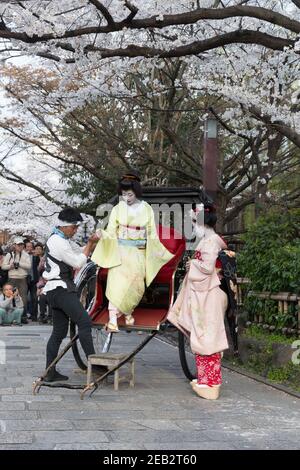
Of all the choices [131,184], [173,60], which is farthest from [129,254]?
[173,60]

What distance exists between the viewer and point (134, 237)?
805cm

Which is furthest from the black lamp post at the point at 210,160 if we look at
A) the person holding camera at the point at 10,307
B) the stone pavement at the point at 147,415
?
the person holding camera at the point at 10,307

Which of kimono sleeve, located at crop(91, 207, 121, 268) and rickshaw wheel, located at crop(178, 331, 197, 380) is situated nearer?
kimono sleeve, located at crop(91, 207, 121, 268)

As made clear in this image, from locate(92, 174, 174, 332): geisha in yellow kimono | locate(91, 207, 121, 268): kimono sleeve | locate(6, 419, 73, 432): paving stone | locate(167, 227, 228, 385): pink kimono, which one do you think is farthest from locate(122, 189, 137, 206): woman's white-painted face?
locate(6, 419, 73, 432): paving stone

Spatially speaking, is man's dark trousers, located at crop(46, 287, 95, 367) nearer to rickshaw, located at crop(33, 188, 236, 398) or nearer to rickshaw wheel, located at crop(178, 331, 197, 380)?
rickshaw, located at crop(33, 188, 236, 398)

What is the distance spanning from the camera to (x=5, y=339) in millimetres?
12594

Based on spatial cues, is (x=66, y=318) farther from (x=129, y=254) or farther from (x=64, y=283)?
A: (x=129, y=254)

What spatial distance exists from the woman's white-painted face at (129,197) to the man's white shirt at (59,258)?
0.86 m

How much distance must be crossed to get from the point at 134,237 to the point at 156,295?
1419 millimetres

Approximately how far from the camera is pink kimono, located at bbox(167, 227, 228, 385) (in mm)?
7453

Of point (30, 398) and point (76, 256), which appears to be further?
point (76, 256)

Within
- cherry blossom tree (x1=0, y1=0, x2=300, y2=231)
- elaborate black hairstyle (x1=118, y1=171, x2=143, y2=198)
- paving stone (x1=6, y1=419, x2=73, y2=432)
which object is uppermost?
cherry blossom tree (x1=0, y1=0, x2=300, y2=231)
